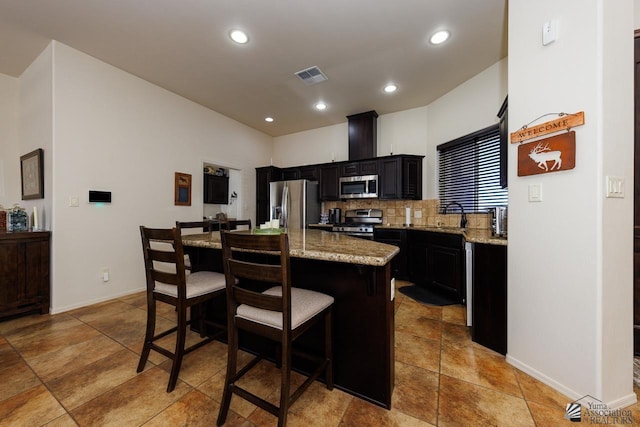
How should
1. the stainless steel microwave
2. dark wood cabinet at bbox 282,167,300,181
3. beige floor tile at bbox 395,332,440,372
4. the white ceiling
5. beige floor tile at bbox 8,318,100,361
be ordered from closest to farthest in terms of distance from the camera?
beige floor tile at bbox 395,332,440,372
beige floor tile at bbox 8,318,100,361
the white ceiling
the stainless steel microwave
dark wood cabinet at bbox 282,167,300,181

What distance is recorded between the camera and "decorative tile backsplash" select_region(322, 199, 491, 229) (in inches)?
133

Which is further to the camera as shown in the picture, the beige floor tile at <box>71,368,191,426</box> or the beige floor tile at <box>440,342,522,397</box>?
the beige floor tile at <box>440,342,522,397</box>

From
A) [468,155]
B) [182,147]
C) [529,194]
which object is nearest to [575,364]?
[529,194]

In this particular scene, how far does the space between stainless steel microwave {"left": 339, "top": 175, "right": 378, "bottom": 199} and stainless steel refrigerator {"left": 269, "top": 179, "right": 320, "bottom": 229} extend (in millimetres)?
621

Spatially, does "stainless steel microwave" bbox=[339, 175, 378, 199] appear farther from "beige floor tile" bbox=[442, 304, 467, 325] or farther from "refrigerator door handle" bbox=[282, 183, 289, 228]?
"beige floor tile" bbox=[442, 304, 467, 325]

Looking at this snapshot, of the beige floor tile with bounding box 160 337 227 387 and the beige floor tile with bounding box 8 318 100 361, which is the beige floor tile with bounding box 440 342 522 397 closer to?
the beige floor tile with bounding box 160 337 227 387

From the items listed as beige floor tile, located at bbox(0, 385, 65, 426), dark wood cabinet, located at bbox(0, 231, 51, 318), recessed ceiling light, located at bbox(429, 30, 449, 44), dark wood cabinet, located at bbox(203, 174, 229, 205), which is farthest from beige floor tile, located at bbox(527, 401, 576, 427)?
dark wood cabinet, located at bbox(203, 174, 229, 205)

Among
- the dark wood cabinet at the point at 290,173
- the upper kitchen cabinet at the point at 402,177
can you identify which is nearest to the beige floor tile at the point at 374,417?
the upper kitchen cabinet at the point at 402,177

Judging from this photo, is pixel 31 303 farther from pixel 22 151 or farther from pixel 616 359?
pixel 616 359

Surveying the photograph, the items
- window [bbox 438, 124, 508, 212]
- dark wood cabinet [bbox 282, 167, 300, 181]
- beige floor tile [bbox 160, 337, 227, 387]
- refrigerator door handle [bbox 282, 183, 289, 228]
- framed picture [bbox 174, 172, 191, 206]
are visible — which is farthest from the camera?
dark wood cabinet [bbox 282, 167, 300, 181]

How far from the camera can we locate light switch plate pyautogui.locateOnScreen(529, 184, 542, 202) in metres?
1.58

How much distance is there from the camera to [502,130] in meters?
2.39

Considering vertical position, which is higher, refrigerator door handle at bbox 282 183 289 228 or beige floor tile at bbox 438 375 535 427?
refrigerator door handle at bbox 282 183 289 228

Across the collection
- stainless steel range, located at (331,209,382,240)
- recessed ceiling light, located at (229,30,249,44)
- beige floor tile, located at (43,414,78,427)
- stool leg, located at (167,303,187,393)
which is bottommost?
beige floor tile, located at (43,414,78,427)
